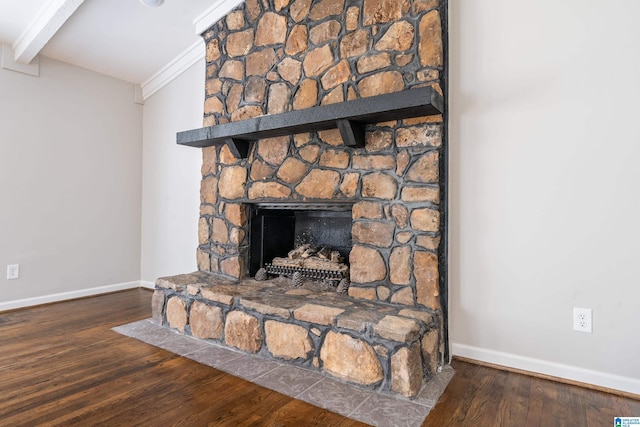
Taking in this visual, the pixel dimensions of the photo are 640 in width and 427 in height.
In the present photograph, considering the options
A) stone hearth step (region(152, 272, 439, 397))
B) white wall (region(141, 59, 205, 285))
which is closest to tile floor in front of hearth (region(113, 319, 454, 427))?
stone hearth step (region(152, 272, 439, 397))

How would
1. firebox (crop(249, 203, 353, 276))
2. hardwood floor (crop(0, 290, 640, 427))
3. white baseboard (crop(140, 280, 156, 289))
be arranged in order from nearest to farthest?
hardwood floor (crop(0, 290, 640, 427)) < firebox (crop(249, 203, 353, 276)) < white baseboard (crop(140, 280, 156, 289))

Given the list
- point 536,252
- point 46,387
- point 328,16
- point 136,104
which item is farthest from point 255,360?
point 136,104

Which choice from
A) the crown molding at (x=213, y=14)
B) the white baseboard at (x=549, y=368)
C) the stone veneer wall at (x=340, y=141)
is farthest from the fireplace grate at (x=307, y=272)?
the crown molding at (x=213, y=14)

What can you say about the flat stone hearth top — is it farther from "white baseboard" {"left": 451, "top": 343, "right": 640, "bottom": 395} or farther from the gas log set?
"white baseboard" {"left": 451, "top": 343, "right": 640, "bottom": 395}

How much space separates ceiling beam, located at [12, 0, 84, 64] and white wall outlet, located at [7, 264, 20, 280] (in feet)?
6.25

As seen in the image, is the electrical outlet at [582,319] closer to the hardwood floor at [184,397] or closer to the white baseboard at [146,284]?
the hardwood floor at [184,397]

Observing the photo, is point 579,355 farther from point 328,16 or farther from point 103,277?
point 103,277

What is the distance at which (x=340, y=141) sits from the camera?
2512 mm

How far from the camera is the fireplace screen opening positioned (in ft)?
9.41

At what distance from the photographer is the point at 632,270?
1.85 meters

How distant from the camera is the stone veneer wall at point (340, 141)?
7.22 feet

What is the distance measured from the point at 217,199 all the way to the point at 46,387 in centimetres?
176

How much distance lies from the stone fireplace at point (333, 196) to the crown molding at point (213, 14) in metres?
0.06

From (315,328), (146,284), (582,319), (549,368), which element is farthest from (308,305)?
(146,284)
